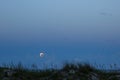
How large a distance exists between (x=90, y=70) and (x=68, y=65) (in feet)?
3.51

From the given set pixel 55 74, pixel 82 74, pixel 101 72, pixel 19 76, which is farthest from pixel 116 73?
pixel 19 76

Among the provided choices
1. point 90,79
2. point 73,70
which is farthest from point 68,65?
point 90,79

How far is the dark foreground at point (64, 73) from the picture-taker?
51.1 feet

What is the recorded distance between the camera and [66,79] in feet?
50.0

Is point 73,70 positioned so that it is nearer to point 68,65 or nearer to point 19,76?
point 68,65

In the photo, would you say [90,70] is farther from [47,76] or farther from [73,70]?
[47,76]

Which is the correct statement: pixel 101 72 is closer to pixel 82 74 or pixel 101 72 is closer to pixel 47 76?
pixel 82 74

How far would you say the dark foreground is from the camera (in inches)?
613

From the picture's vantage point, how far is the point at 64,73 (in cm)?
1581

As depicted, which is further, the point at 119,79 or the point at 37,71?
the point at 37,71

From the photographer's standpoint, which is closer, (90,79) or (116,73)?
(90,79)

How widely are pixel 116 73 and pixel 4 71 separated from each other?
538cm

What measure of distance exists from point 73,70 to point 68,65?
63cm

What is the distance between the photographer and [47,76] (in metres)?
16.2
